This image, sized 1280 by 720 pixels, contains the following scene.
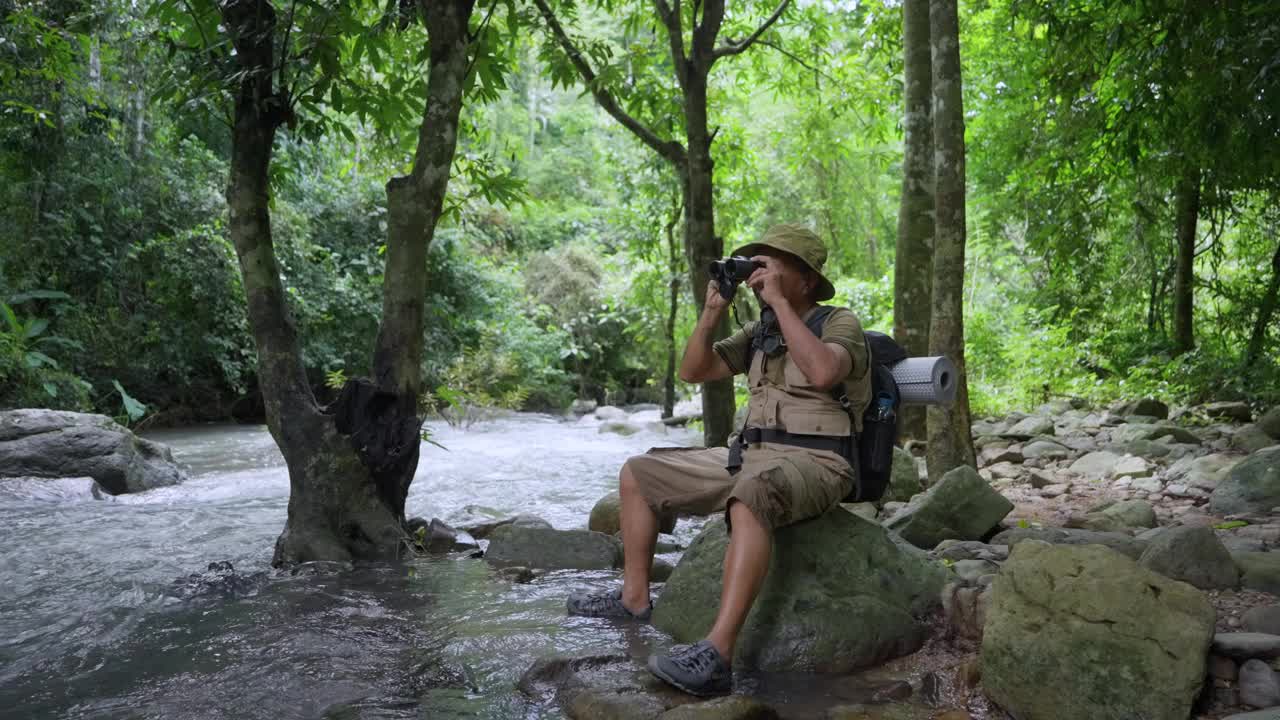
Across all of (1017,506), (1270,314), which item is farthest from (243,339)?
(1270,314)

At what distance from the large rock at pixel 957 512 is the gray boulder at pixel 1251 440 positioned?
3.07 meters

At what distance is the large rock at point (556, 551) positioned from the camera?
15.7ft

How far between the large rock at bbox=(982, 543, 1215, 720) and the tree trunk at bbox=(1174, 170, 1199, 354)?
27.0 feet

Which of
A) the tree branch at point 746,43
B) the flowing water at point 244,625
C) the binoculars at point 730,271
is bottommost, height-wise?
the flowing water at point 244,625

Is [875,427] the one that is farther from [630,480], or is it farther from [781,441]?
[630,480]

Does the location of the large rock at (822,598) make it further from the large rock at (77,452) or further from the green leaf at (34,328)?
the green leaf at (34,328)

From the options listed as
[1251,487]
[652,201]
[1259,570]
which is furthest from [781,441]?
[652,201]

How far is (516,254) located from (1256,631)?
64.5ft

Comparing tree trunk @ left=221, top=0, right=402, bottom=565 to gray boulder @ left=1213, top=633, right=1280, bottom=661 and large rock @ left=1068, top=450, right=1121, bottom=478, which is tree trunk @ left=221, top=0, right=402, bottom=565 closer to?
gray boulder @ left=1213, top=633, right=1280, bottom=661

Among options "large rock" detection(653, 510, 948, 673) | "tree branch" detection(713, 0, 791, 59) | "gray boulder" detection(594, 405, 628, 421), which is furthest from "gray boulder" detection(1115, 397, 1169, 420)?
"gray boulder" detection(594, 405, 628, 421)

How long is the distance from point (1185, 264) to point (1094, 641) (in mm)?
9193

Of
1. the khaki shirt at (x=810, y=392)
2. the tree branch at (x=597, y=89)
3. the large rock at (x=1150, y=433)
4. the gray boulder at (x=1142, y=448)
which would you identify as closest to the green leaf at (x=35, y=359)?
the tree branch at (x=597, y=89)

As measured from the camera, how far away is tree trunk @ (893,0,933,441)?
21.7 feet

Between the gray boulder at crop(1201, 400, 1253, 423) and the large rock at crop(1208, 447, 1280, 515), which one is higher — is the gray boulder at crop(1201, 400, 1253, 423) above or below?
above
